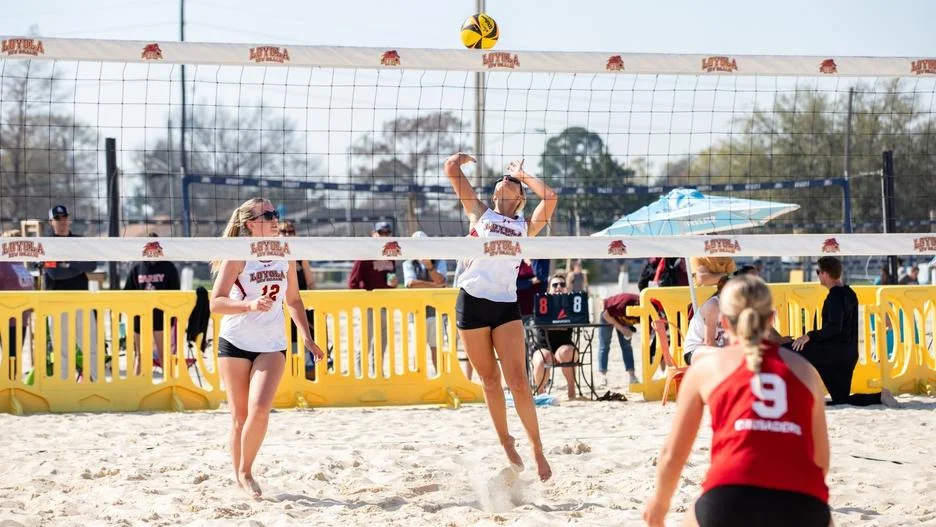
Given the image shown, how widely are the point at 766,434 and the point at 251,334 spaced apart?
2941 mm

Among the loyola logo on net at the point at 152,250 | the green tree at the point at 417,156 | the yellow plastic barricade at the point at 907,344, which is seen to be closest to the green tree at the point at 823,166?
the green tree at the point at 417,156

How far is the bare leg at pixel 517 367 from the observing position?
17.3ft

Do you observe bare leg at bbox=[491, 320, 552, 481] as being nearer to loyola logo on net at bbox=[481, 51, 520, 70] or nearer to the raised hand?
the raised hand

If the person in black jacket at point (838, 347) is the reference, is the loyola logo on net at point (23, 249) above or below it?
above

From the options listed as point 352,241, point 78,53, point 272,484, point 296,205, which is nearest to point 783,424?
point 352,241

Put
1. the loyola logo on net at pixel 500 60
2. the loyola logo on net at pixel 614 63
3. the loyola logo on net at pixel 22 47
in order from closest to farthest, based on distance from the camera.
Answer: the loyola logo on net at pixel 22 47 → the loyola logo on net at pixel 500 60 → the loyola logo on net at pixel 614 63

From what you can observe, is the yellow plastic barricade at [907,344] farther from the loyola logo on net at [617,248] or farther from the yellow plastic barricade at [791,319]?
the loyola logo on net at [617,248]

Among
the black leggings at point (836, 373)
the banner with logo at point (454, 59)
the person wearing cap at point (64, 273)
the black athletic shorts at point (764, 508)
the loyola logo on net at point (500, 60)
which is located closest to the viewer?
the black athletic shorts at point (764, 508)

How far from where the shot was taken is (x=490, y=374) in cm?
536

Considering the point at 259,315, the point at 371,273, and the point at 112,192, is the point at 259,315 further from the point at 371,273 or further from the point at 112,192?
the point at 112,192

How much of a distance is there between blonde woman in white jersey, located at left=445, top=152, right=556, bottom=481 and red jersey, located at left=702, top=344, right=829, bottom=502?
2581 millimetres

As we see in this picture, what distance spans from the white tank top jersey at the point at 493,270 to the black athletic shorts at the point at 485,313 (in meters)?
0.03

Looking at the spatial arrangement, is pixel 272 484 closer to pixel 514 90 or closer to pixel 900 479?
pixel 514 90

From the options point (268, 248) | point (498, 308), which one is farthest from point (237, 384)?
point (498, 308)
